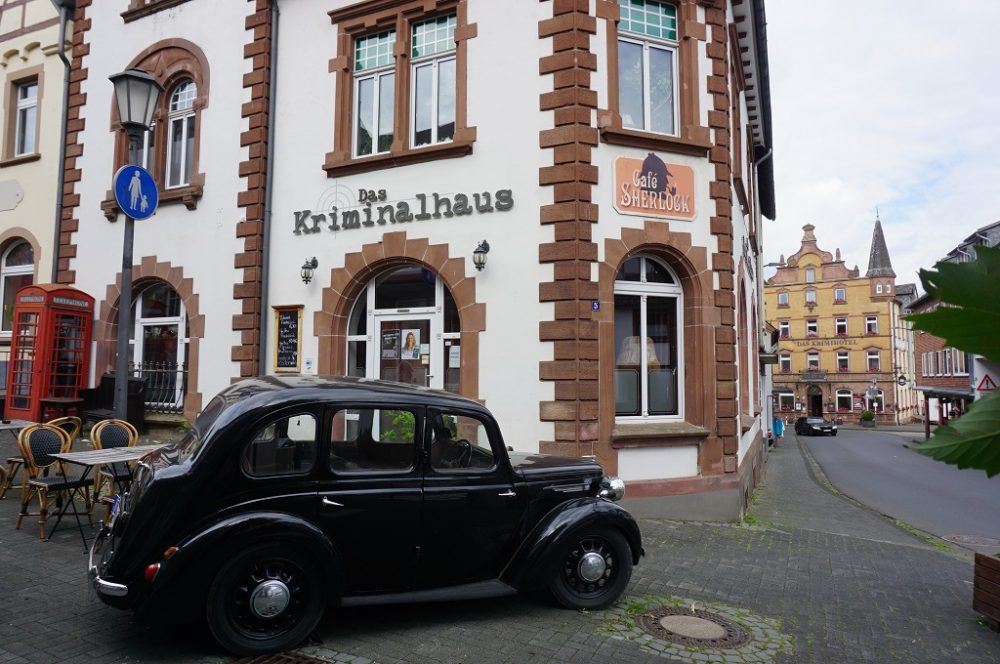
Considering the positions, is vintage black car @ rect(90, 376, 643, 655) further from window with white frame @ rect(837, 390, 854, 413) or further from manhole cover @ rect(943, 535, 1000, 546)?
window with white frame @ rect(837, 390, 854, 413)

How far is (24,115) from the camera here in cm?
1470

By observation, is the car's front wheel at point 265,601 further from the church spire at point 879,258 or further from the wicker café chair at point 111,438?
the church spire at point 879,258

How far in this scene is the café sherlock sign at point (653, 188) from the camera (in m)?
9.52

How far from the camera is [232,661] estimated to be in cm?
438

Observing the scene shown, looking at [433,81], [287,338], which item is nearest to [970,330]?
[433,81]

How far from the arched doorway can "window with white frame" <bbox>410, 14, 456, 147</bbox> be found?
219 ft

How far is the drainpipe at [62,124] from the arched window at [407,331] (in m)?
6.62

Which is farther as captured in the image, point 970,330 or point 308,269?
point 308,269

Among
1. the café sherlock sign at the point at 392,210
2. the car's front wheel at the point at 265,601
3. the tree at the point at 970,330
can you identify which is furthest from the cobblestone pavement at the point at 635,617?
the café sherlock sign at the point at 392,210

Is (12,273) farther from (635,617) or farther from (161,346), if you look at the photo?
(635,617)

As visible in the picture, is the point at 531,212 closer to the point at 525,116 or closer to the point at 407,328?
the point at 525,116

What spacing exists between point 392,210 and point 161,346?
5.23 metres

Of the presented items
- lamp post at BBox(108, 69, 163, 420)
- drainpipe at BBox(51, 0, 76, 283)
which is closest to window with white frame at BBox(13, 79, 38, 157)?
drainpipe at BBox(51, 0, 76, 283)

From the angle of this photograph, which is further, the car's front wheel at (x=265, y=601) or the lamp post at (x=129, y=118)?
the lamp post at (x=129, y=118)
